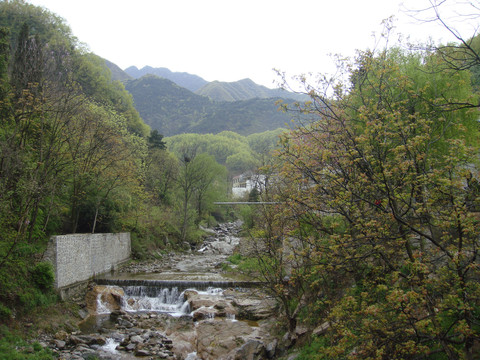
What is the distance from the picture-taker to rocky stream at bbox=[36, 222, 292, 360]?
9.76 metres

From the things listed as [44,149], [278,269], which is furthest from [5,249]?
[278,269]

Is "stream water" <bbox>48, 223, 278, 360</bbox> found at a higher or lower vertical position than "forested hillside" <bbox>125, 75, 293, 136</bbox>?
lower

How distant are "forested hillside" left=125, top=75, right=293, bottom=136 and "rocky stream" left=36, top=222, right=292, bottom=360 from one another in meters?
121

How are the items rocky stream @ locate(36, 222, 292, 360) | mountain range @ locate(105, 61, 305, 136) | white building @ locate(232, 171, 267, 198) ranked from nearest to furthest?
rocky stream @ locate(36, 222, 292, 360) < white building @ locate(232, 171, 267, 198) < mountain range @ locate(105, 61, 305, 136)

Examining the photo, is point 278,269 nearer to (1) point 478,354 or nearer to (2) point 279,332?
(2) point 279,332

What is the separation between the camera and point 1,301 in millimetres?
9711

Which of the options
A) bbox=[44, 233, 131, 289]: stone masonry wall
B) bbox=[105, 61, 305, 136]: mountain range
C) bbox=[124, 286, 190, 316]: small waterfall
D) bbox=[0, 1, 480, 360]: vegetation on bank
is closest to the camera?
bbox=[0, 1, 480, 360]: vegetation on bank

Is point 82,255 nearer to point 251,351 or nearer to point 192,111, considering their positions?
point 251,351

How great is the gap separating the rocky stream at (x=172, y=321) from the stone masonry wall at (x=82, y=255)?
92 cm

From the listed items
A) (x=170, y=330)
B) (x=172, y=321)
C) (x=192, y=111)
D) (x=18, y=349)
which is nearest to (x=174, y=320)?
(x=172, y=321)

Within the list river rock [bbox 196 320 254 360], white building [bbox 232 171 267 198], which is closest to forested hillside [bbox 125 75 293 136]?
white building [bbox 232 171 267 198]

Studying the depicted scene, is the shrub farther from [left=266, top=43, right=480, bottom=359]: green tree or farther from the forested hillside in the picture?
the forested hillside

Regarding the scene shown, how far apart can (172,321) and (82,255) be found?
592cm

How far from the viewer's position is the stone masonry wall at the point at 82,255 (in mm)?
13289
